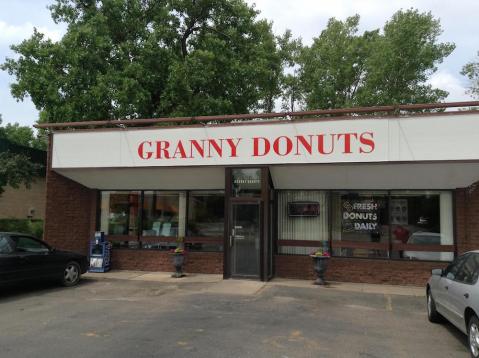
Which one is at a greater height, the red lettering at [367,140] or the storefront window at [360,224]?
the red lettering at [367,140]

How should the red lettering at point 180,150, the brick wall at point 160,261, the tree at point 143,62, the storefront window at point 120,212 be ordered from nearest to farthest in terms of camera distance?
the red lettering at point 180,150, the brick wall at point 160,261, the storefront window at point 120,212, the tree at point 143,62

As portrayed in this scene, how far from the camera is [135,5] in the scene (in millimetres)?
21516

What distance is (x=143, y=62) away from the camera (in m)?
20.8

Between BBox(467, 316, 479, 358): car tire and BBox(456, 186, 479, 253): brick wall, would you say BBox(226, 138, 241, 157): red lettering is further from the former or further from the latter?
BBox(467, 316, 479, 358): car tire

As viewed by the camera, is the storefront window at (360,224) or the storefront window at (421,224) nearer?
the storefront window at (421,224)

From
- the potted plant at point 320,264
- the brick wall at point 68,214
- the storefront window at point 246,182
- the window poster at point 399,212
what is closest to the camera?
the potted plant at point 320,264

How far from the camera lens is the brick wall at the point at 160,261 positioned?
13.7 m

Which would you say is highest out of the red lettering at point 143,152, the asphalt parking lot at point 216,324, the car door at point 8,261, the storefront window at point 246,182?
the red lettering at point 143,152

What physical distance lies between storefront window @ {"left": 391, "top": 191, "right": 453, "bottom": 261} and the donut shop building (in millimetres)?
27

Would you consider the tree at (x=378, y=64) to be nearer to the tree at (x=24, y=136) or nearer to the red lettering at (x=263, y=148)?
the red lettering at (x=263, y=148)

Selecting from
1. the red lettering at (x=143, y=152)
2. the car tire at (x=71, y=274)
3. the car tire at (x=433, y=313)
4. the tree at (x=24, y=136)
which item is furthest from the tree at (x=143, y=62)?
the tree at (x=24, y=136)

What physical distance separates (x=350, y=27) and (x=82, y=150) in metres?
22.4

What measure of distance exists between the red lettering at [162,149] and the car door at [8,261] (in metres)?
4.52

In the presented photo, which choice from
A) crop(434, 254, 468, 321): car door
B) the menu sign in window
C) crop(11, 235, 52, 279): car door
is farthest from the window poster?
crop(11, 235, 52, 279): car door
